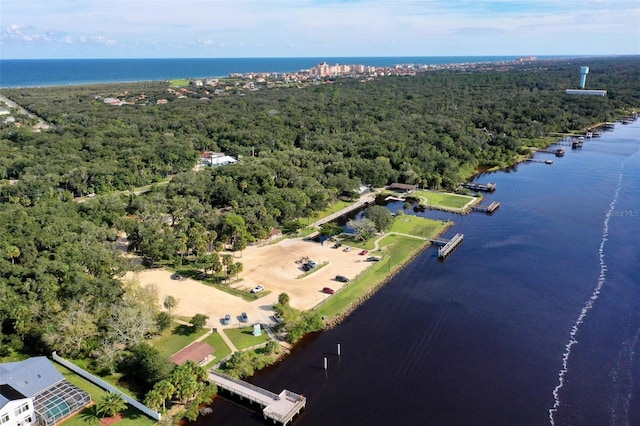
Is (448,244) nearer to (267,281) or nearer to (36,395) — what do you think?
(267,281)

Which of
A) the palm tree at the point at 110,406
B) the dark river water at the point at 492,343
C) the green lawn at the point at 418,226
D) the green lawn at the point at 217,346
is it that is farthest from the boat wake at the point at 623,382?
the palm tree at the point at 110,406

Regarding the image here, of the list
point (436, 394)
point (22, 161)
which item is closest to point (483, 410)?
point (436, 394)

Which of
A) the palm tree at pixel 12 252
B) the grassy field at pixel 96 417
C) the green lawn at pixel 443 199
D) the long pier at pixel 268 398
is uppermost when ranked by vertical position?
the palm tree at pixel 12 252

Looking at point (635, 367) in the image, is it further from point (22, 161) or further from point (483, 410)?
point (22, 161)

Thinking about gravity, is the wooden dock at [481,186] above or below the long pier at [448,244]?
above

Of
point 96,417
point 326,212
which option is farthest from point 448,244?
point 96,417

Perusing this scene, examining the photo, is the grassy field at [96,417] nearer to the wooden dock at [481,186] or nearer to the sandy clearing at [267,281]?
the sandy clearing at [267,281]

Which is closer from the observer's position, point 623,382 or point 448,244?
point 623,382
